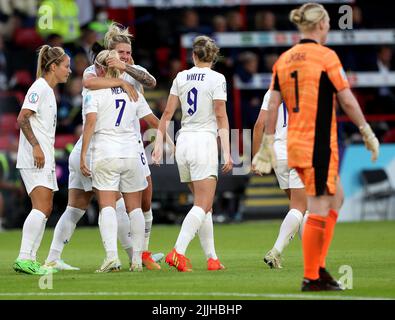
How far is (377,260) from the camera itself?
13.3m

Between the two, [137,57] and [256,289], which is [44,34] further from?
[256,289]

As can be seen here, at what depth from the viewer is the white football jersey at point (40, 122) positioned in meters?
12.1

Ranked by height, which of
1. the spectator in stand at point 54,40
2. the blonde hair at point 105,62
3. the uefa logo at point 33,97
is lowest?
the uefa logo at point 33,97

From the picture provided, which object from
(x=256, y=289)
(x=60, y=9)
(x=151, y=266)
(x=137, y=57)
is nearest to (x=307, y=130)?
(x=256, y=289)

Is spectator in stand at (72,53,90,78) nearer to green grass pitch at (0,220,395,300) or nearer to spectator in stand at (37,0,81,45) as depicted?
spectator in stand at (37,0,81,45)

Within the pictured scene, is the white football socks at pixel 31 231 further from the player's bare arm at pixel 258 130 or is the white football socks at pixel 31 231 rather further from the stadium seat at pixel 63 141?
the stadium seat at pixel 63 141

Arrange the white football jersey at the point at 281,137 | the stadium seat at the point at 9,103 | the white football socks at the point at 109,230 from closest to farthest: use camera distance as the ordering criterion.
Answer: the white football socks at the point at 109,230
the white football jersey at the point at 281,137
the stadium seat at the point at 9,103

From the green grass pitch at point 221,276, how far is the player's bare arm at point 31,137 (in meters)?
Result: 1.14

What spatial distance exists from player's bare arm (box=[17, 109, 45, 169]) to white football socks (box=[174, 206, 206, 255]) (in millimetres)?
1541

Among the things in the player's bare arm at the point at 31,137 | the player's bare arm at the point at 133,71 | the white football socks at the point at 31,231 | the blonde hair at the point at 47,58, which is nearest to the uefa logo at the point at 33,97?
the player's bare arm at the point at 31,137

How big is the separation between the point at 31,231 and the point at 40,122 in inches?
43.1

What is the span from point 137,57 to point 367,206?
210 inches

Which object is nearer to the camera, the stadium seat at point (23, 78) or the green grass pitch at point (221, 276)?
the green grass pitch at point (221, 276)

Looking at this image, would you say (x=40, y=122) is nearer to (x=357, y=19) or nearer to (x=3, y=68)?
(x=3, y=68)
